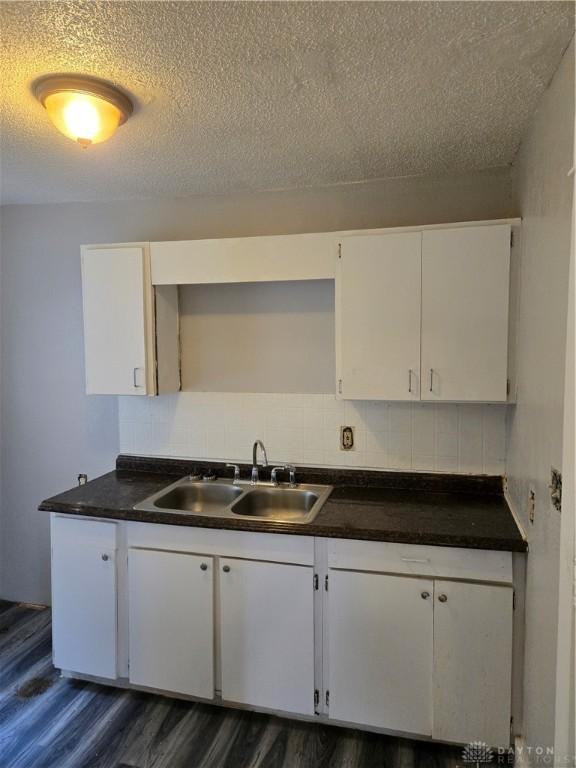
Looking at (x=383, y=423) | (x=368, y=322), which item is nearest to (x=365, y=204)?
(x=368, y=322)

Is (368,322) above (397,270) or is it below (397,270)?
below

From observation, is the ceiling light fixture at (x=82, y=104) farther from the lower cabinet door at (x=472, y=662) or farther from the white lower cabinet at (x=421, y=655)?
the lower cabinet door at (x=472, y=662)

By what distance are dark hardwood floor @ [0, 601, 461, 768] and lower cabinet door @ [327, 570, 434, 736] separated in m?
0.11

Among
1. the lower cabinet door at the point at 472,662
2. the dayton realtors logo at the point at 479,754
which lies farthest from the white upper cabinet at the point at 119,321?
the dayton realtors logo at the point at 479,754

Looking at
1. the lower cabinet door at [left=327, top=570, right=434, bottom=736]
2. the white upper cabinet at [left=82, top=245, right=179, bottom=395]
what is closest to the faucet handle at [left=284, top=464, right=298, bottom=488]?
the lower cabinet door at [left=327, top=570, right=434, bottom=736]

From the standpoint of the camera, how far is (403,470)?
248 cm

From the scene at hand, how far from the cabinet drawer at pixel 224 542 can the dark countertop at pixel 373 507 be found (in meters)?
0.05

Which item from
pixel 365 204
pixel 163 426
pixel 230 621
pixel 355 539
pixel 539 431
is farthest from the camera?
pixel 163 426

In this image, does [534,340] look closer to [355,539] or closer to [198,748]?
[355,539]

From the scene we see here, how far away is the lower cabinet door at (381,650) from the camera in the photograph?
1.93 metres

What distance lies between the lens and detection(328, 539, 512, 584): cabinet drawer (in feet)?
6.11

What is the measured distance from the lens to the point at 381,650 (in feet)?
6.46

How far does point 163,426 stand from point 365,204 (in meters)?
1.60

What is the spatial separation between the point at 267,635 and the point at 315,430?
99 centimetres
